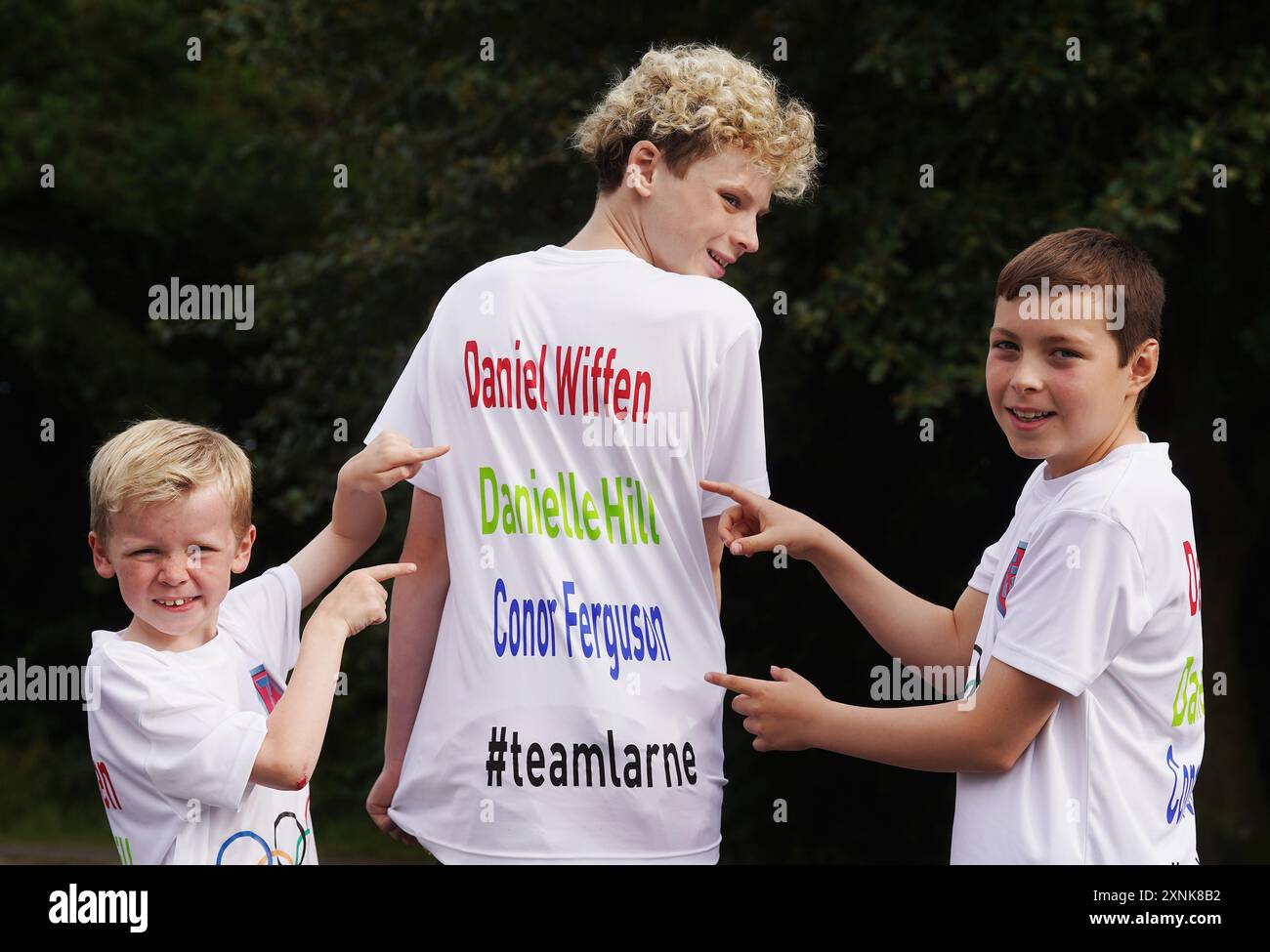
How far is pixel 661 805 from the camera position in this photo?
2613 mm

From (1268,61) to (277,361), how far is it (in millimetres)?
5982

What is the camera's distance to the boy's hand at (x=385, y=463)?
266cm

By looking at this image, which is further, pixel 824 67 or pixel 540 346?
pixel 824 67

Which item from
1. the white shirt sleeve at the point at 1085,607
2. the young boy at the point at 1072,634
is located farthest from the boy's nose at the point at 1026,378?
the white shirt sleeve at the point at 1085,607

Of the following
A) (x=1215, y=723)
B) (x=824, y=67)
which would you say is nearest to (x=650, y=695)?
(x=824, y=67)

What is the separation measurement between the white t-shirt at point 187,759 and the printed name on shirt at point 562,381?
0.65m

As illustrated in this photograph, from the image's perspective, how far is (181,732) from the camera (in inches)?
99.0

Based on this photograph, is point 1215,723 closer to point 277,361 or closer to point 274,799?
point 277,361

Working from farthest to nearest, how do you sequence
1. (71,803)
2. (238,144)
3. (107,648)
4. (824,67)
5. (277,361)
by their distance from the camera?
(238,144)
(71,803)
(277,361)
(824,67)
(107,648)

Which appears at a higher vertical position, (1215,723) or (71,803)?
(1215,723)

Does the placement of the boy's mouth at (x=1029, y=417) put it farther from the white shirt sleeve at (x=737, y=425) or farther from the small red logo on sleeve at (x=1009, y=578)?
the white shirt sleeve at (x=737, y=425)

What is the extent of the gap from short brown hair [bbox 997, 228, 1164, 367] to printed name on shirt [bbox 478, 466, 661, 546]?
0.73 meters

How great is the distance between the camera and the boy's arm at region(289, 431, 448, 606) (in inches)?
105

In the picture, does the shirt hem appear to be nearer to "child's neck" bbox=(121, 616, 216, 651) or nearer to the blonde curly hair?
"child's neck" bbox=(121, 616, 216, 651)
